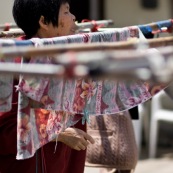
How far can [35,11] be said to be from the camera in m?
2.98

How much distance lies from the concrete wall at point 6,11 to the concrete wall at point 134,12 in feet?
10.1

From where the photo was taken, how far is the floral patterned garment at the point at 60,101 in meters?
2.57

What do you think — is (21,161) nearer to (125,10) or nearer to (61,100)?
(61,100)

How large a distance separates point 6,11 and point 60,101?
238cm

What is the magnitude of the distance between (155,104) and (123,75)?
5.68 metres

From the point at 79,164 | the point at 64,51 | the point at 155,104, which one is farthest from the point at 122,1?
the point at 64,51

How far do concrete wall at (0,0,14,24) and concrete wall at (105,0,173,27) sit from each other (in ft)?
10.1

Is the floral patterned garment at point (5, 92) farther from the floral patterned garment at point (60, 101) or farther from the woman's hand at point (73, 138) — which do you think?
the woman's hand at point (73, 138)

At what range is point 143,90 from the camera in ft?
9.89

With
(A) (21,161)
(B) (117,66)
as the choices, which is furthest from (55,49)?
(A) (21,161)

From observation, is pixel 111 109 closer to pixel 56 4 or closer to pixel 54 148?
pixel 54 148

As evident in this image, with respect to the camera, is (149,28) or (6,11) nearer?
(149,28)

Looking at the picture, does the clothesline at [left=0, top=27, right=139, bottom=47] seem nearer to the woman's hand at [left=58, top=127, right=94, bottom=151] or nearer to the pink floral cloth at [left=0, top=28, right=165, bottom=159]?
the pink floral cloth at [left=0, top=28, right=165, bottom=159]

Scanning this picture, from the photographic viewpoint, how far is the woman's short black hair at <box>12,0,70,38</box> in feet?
9.73
